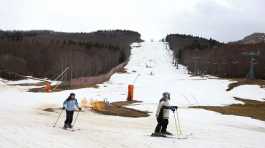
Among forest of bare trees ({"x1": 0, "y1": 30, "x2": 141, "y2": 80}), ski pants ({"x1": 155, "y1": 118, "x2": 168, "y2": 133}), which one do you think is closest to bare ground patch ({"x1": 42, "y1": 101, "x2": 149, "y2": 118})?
ski pants ({"x1": 155, "y1": 118, "x2": 168, "y2": 133})

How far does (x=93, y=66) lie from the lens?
14500 centimetres

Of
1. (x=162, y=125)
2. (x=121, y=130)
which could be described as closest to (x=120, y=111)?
(x=121, y=130)

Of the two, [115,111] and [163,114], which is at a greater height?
[163,114]

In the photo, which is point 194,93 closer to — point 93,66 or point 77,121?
point 77,121

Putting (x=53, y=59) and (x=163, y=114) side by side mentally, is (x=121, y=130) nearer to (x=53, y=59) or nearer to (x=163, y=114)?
(x=163, y=114)

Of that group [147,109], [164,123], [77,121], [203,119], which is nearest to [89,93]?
[147,109]

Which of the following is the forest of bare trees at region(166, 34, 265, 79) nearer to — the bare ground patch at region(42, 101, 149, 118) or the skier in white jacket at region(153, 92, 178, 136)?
the bare ground patch at region(42, 101, 149, 118)

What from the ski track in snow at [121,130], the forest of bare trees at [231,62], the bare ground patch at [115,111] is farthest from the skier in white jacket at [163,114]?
the forest of bare trees at [231,62]

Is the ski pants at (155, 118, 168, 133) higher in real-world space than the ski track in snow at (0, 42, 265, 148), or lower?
higher

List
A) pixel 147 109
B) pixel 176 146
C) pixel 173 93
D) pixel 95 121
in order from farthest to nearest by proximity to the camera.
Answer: pixel 173 93, pixel 147 109, pixel 95 121, pixel 176 146

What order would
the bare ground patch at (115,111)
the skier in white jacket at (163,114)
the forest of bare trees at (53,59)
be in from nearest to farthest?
the skier in white jacket at (163,114), the bare ground patch at (115,111), the forest of bare trees at (53,59)

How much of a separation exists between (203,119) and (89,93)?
949 inches

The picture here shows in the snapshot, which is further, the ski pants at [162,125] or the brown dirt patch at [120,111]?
the brown dirt patch at [120,111]

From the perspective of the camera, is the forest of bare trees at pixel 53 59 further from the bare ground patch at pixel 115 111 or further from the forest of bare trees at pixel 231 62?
the bare ground patch at pixel 115 111
